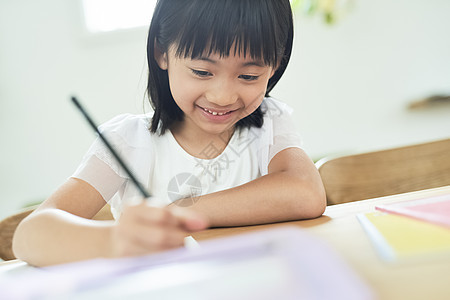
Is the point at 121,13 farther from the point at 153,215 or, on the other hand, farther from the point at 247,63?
the point at 153,215

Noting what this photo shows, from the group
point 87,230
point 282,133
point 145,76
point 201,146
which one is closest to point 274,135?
point 282,133

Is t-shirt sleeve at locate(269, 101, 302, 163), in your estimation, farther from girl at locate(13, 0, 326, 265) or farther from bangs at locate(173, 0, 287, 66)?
bangs at locate(173, 0, 287, 66)

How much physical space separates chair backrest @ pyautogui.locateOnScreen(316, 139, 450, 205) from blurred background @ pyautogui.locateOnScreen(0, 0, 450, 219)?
4.07 feet

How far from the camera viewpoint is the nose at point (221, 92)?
23.7 inches

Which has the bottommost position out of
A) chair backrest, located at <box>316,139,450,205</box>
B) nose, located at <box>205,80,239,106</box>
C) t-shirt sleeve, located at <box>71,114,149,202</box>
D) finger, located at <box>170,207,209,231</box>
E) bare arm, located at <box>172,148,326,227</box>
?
chair backrest, located at <box>316,139,450,205</box>

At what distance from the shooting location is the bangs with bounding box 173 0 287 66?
0.59 metres

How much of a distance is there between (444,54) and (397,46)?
25 centimetres

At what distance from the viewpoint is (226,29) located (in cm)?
59

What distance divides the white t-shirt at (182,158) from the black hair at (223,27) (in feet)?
0.49

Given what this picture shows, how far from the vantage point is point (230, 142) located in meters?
0.79

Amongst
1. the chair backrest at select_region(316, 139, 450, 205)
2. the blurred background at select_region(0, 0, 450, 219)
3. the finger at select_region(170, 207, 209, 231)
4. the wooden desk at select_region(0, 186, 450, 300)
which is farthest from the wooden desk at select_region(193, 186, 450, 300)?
the blurred background at select_region(0, 0, 450, 219)

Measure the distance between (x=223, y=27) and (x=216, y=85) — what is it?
77 millimetres

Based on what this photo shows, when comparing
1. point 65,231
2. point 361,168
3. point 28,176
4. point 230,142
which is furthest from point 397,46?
point 65,231

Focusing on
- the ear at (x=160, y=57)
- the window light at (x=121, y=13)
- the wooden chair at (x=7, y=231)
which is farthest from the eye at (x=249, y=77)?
the window light at (x=121, y=13)
